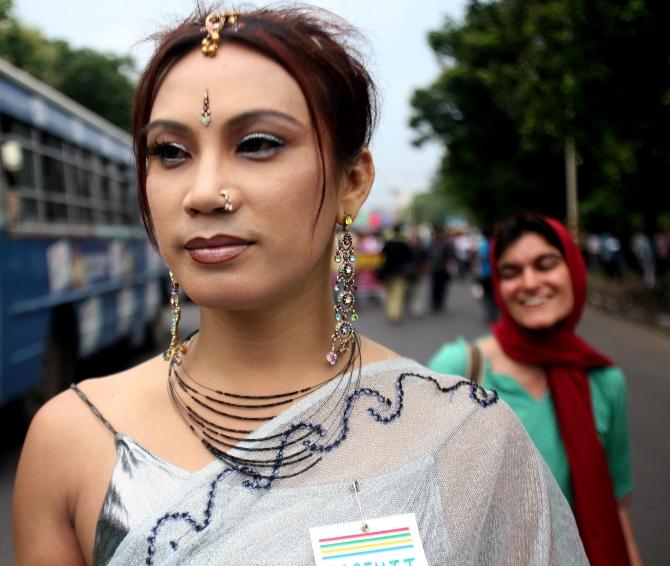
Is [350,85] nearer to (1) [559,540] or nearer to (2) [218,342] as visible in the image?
(2) [218,342]

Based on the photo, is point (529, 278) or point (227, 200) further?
point (529, 278)

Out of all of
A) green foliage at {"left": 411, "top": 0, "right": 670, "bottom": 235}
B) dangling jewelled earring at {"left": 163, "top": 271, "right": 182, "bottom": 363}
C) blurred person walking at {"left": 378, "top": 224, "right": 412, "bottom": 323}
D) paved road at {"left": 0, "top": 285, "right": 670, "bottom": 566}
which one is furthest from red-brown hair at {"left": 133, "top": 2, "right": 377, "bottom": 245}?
blurred person walking at {"left": 378, "top": 224, "right": 412, "bottom": 323}

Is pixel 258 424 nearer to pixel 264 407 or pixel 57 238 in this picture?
pixel 264 407

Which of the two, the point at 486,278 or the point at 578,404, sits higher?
the point at 578,404

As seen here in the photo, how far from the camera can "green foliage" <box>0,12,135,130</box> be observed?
6176 millimetres

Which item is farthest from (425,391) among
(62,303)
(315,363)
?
(62,303)

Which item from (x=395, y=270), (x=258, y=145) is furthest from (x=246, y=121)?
(x=395, y=270)

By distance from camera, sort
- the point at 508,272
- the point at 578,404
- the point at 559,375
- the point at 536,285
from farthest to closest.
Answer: the point at 508,272
the point at 536,285
the point at 559,375
the point at 578,404

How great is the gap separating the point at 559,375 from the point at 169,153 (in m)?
1.85

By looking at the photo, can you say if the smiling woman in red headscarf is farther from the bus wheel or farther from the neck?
the bus wheel

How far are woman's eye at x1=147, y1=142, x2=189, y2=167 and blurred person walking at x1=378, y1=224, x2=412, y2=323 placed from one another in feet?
44.9

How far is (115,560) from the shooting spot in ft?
4.86

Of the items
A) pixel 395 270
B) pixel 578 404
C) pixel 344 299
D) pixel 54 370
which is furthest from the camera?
pixel 395 270

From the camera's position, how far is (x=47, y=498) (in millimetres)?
1622
